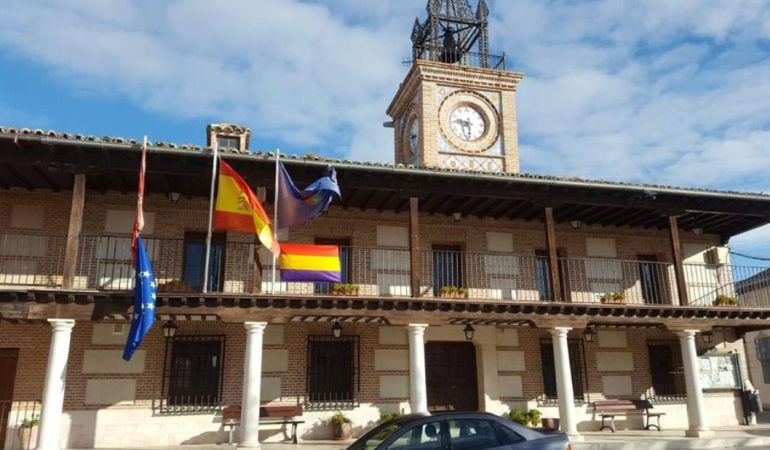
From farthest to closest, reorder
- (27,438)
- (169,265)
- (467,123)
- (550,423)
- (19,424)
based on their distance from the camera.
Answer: (467,123) → (550,423) → (169,265) → (19,424) → (27,438)

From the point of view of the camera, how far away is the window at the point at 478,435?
282 inches

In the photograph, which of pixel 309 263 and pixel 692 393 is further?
pixel 692 393

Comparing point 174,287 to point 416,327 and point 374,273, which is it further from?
point 416,327

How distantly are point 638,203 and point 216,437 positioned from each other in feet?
37.7

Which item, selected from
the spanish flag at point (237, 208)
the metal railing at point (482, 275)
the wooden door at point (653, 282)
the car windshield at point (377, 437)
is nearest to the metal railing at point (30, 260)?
the spanish flag at point (237, 208)

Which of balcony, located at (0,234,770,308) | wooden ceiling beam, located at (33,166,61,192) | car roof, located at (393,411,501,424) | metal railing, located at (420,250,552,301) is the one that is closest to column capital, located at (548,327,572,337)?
balcony, located at (0,234,770,308)

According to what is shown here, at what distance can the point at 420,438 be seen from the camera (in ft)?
23.1

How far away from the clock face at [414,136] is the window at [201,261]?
9.22 meters

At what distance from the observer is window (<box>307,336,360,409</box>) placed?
14531 millimetres

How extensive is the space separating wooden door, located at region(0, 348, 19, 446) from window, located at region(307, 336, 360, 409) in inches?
250

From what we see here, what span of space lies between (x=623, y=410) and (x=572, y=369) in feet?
5.23

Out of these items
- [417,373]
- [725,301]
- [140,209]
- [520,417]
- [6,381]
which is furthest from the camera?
[725,301]

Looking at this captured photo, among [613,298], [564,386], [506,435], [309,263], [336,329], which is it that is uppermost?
[309,263]

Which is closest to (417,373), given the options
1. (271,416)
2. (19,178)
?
(271,416)
